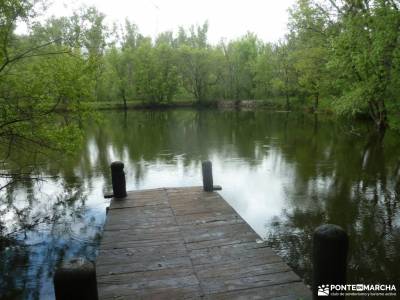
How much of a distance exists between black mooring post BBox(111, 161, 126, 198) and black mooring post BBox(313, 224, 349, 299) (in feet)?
18.5

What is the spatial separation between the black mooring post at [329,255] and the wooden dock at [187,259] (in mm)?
738

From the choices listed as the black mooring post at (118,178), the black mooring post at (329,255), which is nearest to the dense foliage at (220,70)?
the black mooring post at (118,178)

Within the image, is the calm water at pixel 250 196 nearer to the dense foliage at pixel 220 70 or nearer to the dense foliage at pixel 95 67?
the dense foliage at pixel 95 67

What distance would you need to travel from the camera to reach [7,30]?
21.8 ft

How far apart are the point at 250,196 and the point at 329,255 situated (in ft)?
24.5

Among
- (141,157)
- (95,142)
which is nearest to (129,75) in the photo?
(95,142)

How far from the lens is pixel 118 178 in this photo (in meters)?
8.28

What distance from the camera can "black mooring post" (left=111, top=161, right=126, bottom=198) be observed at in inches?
319

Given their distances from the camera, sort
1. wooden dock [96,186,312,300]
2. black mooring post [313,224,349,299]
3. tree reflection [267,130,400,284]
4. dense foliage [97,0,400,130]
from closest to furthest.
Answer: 1. black mooring post [313,224,349,299]
2. wooden dock [96,186,312,300]
3. tree reflection [267,130,400,284]
4. dense foliage [97,0,400,130]

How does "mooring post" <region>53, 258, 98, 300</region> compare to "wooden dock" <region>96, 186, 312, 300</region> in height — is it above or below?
above

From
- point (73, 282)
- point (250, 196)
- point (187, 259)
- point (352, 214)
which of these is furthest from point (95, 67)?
point (352, 214)

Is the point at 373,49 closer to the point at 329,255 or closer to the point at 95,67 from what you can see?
the point at 95,67

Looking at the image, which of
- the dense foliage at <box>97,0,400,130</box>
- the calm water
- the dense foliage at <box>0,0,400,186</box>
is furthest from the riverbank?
the calm water

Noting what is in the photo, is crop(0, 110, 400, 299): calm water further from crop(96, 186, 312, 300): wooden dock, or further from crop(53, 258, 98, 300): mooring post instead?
crop(53, 258, 98, 300): mooring post
